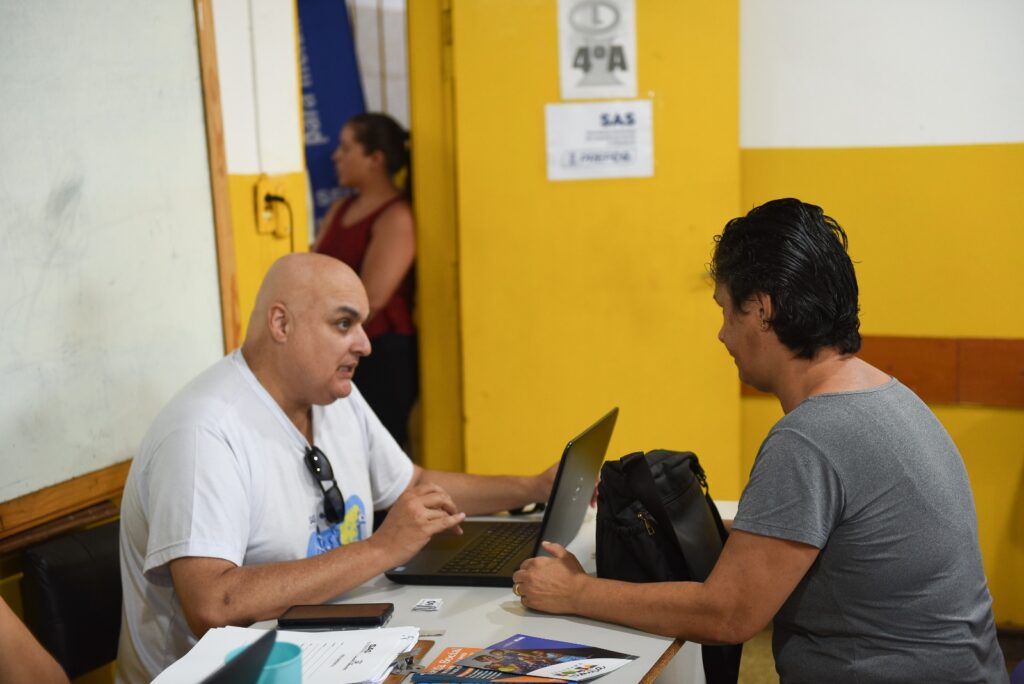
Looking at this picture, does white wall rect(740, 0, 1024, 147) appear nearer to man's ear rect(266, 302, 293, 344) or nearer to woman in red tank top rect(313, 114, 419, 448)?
woman in red tank top rect(313, 114, 419, 448)

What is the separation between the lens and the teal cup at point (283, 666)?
126cm

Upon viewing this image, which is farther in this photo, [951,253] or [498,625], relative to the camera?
[951,253]

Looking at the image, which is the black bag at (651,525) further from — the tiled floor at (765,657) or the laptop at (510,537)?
the tiled floor at (765,657)

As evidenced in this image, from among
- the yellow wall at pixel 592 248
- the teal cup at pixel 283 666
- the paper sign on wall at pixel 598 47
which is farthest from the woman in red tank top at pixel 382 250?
the teal cup at pixel 283 666

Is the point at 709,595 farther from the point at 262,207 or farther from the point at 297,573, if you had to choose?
the point at 262,207

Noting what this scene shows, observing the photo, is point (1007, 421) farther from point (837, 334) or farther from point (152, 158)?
point (152, 158)

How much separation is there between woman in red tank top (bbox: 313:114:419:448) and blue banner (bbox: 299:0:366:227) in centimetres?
52

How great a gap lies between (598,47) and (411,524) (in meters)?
2.13

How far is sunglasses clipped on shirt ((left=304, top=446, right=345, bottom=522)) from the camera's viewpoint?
209 centimetres

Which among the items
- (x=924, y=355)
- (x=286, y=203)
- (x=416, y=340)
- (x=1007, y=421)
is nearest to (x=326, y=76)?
(x=416, y=340)

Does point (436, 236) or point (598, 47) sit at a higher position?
point (598, 47)

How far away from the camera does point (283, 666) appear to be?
1.27m

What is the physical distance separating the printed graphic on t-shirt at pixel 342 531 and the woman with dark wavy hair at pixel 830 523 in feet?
2.01

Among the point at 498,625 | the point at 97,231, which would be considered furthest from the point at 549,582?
the point at 97,231
